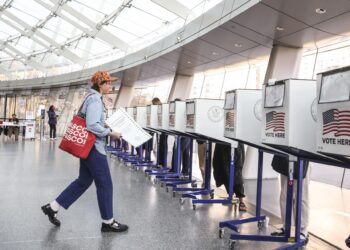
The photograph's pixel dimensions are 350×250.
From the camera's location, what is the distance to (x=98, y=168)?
3947mm

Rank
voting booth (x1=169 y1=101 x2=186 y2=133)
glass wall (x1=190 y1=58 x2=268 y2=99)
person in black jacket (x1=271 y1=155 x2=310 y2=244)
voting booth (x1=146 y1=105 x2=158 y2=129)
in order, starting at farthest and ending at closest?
glass wall (x1=190 y1=58 x2=268 y2=99) → voting booth (x1=146 y1=105 x2=158 y2=129) → voting booth (x1=169 y1=101 x2=186 y2=133) → person in black jacket (x1=271 y1=155 x2=310 y2=244)

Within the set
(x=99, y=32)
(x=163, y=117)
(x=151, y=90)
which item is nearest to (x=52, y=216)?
(x=163, y=117)

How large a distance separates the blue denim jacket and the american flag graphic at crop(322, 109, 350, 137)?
84.5 inches

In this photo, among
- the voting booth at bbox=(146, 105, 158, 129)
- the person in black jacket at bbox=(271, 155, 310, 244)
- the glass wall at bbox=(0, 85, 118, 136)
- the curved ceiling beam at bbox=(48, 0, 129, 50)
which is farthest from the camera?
the glass wall at bbox=(0, 85, 118, 136)

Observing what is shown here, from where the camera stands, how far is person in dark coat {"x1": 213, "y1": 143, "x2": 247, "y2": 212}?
17.7ft

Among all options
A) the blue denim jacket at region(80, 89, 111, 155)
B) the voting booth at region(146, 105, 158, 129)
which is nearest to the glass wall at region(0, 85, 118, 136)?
the voting booth at region(146, 105, 158, 129)

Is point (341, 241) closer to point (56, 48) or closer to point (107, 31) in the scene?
point (107, 31)

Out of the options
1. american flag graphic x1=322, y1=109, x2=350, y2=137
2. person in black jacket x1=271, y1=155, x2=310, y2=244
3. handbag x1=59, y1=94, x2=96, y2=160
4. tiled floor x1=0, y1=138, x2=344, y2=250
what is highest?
american flag graphic x1=322, y1=109, x2=350, y2=137

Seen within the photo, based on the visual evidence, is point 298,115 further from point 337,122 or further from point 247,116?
point 247,116

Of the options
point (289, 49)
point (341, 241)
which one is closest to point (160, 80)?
point (289, 49)

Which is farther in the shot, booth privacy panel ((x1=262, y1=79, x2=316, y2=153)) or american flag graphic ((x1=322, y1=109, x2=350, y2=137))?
booth privacy panel ((x1=262, y1=79, x2=316, y2=153))

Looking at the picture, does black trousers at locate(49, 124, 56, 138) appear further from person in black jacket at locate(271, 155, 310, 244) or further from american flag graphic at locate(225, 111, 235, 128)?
person in black jacket at locate(271, 155, 310, 244)

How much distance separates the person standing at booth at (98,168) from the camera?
394 cm

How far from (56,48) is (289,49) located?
1835 centimetres
